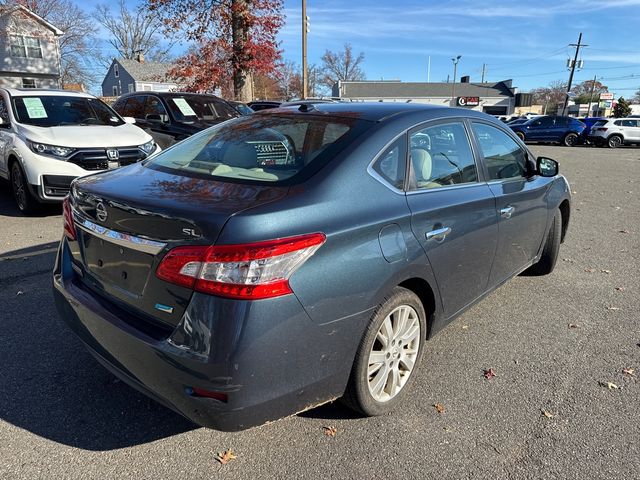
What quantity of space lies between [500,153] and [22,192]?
6246 mm

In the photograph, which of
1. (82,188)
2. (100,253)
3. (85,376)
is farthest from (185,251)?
(85,376)

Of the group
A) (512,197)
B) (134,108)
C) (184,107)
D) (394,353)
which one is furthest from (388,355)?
(134,108)

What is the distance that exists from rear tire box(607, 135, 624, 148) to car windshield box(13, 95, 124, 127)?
83.7 ft

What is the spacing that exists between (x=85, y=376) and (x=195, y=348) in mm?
1448

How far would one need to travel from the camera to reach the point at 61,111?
7.39 meters

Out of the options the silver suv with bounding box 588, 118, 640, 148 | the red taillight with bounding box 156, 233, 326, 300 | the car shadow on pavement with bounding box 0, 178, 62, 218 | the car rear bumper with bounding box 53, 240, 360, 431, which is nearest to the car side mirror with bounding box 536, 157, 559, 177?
the car rear bumper with bounding box 53, 240, 360, 431

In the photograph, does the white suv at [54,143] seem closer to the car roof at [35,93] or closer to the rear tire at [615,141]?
the car roof at [35,93]

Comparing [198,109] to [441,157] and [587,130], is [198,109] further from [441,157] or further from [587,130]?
[587,130]

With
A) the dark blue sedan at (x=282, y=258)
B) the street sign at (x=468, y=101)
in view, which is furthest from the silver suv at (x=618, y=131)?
the street sign at (x=468, y=101)

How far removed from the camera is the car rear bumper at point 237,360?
6.27ft

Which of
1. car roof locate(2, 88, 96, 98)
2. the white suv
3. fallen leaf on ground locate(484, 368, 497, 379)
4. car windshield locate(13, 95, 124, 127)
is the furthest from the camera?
car roof locate(2, 88, 96, 98)

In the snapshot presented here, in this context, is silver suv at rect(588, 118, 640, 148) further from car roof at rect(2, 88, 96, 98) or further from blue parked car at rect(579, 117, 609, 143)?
car roof at rect(2, 88, 96, 98)

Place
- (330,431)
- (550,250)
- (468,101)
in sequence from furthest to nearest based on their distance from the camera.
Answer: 1. (468,101)
2. (550,250)
3. (330,431)

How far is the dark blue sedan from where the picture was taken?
1.95 metres
